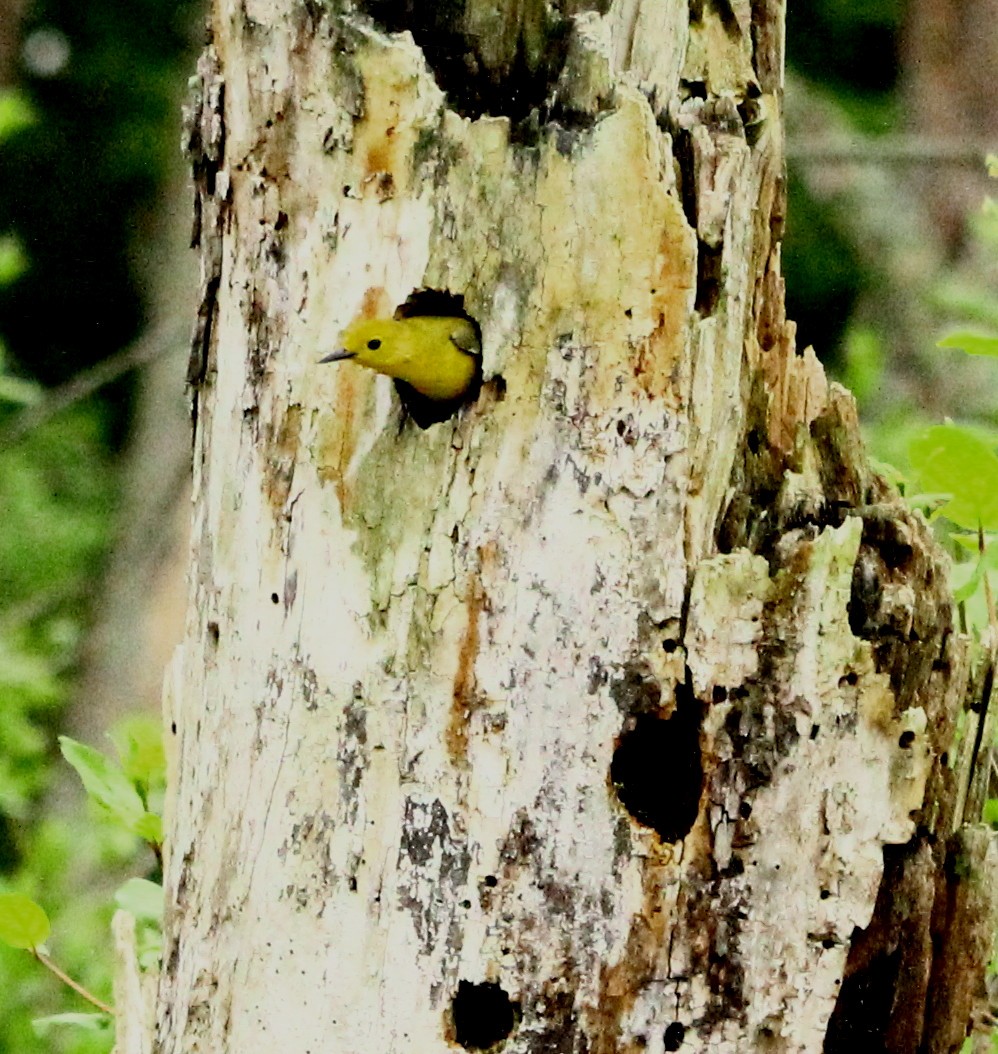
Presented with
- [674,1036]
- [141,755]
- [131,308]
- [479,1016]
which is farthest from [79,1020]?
[131,308]

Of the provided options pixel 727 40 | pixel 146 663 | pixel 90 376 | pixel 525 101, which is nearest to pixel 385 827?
pixel 525 101

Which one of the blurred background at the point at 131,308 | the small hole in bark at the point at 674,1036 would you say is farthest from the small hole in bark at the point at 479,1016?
the blurred background at the point at 131,308

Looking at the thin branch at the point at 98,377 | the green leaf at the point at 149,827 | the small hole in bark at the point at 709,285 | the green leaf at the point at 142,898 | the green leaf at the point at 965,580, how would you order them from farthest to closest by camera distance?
1. the thin branch at the point at 98,377
2. the green leaf at the point at 142,898
3. the green leaf at the point at 149,827
4. the green leaf at the point at 965,580
5. the small hole in bark at the point at 709,285

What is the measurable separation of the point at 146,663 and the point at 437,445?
7239 mm

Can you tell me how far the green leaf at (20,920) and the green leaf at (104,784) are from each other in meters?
0.19

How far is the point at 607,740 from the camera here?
207cm

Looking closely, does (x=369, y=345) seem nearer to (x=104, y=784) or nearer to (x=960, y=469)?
(x=960, y=469)

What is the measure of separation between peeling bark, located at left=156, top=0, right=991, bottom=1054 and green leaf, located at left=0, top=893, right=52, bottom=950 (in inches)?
14.0

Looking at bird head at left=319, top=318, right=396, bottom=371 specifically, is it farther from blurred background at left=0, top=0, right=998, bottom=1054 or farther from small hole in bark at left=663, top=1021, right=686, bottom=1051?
blurred background at left=0, top=0, right=998, bottom=1054

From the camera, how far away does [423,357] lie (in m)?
2.04

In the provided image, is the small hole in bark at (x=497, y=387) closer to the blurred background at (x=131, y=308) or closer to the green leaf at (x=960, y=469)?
the green leaf at (x=960, y=469)

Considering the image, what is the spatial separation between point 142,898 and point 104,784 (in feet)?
0.76

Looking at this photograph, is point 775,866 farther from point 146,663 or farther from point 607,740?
point 146,663

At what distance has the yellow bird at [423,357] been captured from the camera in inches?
80.7
